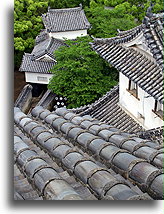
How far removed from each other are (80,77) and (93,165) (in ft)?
46.7

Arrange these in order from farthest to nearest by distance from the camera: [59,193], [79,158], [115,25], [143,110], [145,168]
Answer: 1. [115,25]
2. [143,110]
3. [79,158]
4. [145,168]
5. [59,193]

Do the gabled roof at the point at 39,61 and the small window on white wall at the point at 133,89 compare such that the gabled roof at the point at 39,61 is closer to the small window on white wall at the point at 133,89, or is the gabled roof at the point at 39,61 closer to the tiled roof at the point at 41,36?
the tiled roof at the point at 41,36

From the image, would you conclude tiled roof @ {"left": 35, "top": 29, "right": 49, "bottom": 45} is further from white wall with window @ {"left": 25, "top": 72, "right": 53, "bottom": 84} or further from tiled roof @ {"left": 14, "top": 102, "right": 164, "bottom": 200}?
tiled roof @ {"left": 14, "top": 102, "right": 164, "bottom": 200}

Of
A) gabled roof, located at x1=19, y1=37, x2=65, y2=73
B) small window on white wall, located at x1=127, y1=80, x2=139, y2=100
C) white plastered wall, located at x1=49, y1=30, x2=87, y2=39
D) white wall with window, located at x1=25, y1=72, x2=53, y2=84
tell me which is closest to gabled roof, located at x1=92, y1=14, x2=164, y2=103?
small window on white wall, located at x1=127, y1=80, x2=139, y2=100

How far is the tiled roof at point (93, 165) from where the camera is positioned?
11.5 ft

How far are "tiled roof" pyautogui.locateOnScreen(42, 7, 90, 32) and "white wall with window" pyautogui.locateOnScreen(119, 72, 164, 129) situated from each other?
52.3ft

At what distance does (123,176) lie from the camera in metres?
4.08

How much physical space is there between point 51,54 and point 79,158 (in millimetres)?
19058

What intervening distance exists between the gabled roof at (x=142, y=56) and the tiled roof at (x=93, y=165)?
7.90 ft

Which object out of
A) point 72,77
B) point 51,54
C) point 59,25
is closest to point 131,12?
point 59,25

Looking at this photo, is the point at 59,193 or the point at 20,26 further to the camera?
the point at 20,26

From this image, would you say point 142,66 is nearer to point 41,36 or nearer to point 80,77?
point 80,77

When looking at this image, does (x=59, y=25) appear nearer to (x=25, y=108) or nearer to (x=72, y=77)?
(x=25, y=108)

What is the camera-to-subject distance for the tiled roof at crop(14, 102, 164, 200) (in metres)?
3.49
